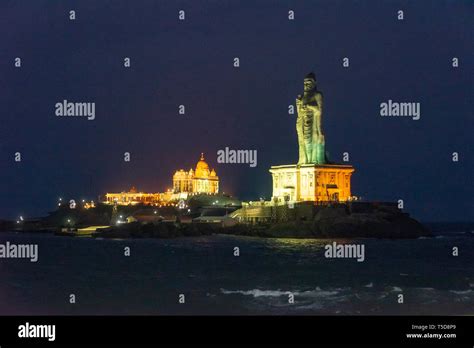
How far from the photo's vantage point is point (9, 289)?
6831 cm

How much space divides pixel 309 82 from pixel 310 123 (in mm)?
6398

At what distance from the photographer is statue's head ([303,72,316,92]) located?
134 metres

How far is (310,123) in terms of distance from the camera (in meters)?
133

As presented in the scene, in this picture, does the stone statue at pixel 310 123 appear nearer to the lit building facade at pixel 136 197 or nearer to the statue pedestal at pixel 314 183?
the statue pedestal at pixel 314 183

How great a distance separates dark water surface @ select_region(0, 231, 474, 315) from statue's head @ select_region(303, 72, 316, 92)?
30683mm

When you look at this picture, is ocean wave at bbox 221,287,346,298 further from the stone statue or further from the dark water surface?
the stone statue

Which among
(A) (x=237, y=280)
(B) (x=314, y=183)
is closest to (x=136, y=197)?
(B) (x=314, y=183)

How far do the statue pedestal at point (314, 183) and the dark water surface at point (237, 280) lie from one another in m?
21.3

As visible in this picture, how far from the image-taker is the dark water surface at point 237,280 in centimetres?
5672

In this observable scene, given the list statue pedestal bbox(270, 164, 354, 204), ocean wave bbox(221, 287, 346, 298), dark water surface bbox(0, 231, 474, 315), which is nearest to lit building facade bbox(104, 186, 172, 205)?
statue pedestal bbox(270, 164, 354, 204)

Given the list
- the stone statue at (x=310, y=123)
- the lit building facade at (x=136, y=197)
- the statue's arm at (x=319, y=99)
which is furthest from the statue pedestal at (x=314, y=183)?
the lit building facade at (x=136, y=197)

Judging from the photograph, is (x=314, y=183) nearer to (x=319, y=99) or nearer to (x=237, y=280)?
(x=319, y=99)

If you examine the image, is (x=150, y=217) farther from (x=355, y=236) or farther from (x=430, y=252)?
(x=430, y=252)

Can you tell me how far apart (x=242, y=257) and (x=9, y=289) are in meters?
28.4
